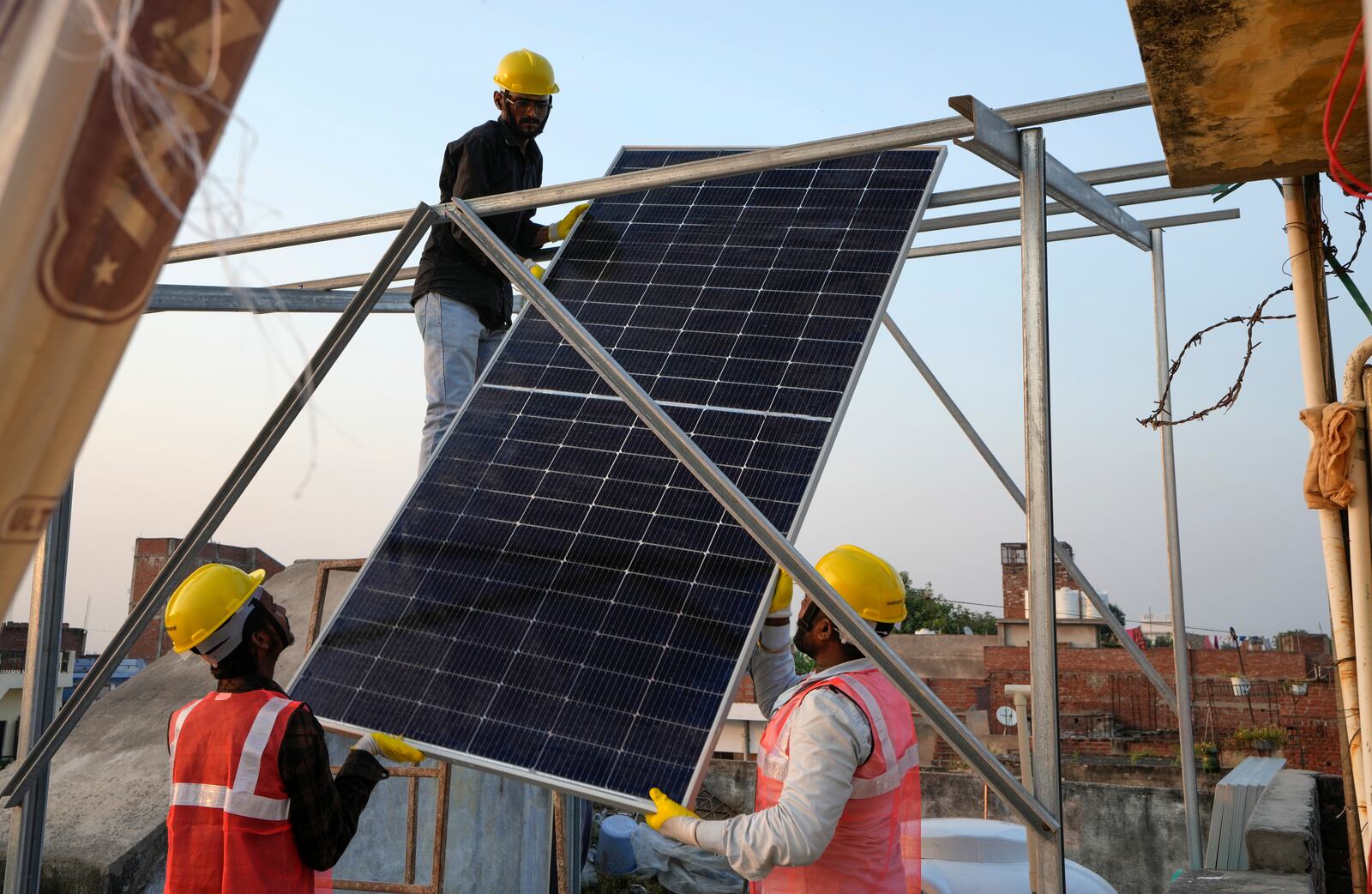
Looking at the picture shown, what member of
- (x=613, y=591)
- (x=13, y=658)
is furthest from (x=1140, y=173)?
(x=13, y=658)

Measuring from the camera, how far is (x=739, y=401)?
480 centimetres

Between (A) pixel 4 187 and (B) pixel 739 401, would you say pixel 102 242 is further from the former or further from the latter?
(B) pixel 739 401

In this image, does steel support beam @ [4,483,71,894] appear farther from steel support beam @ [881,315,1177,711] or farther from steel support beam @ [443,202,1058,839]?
steel support beam @ [881,315,1177,711]

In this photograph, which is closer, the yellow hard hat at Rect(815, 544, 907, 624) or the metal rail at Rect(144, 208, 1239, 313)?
the yellow hard hat at Rect(815, 544, 907, 624)

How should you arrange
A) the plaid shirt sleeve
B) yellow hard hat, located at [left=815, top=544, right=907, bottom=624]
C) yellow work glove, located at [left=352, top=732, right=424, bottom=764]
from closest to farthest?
the plaid shirt sleeve
yellow work glove, located at [left=352, top=732, right=424, bottom=764]
yellow hard hat, located at [left=815, top=544, right=907, bottom=624]

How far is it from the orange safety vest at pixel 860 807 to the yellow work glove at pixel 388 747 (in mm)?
1243

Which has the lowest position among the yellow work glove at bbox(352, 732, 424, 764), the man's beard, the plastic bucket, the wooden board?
the plastic bucket

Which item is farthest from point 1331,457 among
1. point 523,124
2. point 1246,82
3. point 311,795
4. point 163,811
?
point 163,811

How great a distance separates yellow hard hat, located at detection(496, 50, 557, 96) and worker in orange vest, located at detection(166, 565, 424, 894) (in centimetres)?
334

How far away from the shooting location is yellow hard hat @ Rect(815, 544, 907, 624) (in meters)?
4.29

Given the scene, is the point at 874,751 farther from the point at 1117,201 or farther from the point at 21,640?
the point at 21,640

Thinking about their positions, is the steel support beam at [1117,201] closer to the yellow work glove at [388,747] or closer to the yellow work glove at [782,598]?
the yellow work glove at [782,598]

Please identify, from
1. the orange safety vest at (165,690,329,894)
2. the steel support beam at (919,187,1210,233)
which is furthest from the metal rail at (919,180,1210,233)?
the orange safety vest at (165,690,329,894)

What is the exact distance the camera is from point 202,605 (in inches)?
163
